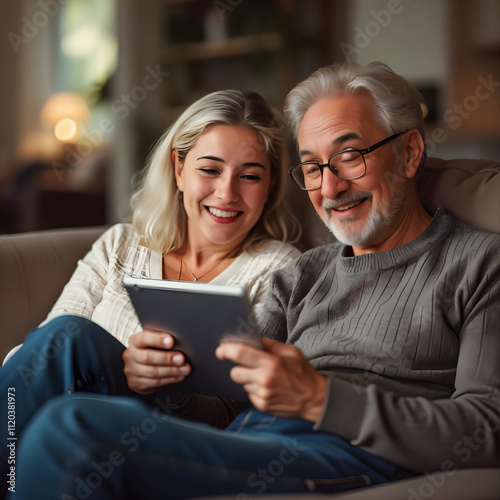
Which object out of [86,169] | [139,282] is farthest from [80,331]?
[86,169]

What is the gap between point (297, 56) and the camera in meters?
4.38

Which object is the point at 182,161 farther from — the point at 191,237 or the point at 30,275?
the point at 30,275

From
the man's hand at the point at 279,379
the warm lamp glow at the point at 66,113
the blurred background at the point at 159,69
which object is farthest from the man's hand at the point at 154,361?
the warm lamp glow at the point at 66,113

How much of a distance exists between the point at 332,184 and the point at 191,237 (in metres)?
0.53

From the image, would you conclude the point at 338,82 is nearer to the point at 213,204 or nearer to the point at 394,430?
the point at 213,204

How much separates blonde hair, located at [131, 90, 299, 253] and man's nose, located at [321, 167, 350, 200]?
1.06ft

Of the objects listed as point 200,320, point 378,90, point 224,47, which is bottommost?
point 200,320

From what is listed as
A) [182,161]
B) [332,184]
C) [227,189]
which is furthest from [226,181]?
[332,184]

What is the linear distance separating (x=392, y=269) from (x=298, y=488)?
471 mm

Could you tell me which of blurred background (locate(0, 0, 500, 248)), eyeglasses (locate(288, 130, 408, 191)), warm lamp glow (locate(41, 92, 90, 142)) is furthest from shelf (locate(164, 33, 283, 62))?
eyeglasses (locate(288, 130, 408, 191))

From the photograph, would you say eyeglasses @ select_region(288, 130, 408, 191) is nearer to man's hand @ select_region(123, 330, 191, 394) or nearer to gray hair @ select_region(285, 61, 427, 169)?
gray hair @ select_region(285, 61, 427, 169)

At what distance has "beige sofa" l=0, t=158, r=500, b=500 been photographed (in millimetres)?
945

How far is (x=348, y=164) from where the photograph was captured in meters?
1.24

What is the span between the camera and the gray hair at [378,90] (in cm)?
125
